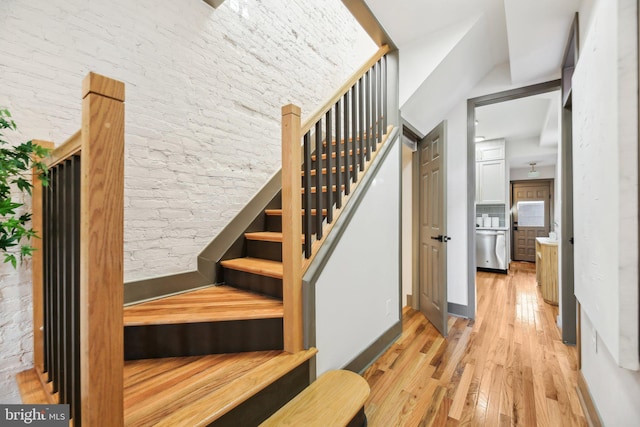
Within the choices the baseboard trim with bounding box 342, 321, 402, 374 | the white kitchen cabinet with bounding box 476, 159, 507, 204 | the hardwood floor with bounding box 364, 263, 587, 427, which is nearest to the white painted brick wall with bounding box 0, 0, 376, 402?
the baseboard trim with bounding box 342, 321, 402, 374

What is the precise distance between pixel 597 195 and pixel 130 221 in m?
2.49

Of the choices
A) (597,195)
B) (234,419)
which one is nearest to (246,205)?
(234,419)

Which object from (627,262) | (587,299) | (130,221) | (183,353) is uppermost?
(130,221)

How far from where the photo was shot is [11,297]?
4.26 ft

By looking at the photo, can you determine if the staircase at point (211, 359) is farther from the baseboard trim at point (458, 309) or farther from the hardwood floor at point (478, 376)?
the baseboard trim at point (458, 309)

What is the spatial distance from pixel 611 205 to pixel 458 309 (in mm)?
2680

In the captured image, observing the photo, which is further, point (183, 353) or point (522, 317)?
point (522, 317)

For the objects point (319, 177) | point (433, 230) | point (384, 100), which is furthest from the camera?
point (433, 230)

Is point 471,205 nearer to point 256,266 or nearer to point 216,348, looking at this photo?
point 256,266

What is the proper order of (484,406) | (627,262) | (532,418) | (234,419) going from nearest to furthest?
(627,262)
(234,419)
(532,418)
(484,406)

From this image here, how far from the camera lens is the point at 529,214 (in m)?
7.50

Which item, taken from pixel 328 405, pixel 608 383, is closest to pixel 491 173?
pixel 608 383

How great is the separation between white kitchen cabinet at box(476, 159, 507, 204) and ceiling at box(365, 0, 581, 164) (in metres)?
2.78

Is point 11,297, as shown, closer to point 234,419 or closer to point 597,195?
point 234,419
